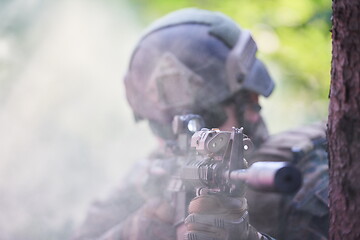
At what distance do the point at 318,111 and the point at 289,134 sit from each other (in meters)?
4.52

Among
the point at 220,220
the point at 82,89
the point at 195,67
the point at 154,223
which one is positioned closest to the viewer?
the point at 220,220

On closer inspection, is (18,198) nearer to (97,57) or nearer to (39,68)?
(39,68)

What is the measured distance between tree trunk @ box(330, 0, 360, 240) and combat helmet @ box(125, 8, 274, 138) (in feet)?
6.57

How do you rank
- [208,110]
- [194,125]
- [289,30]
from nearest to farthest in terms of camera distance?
[194,125], [208,110], [289,30]

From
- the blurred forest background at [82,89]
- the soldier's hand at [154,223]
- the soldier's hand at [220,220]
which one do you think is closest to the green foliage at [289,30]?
the blurred forest background at [82,89]

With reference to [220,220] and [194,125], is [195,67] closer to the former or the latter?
[194,125]

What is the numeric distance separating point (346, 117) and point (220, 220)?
27.1 inches

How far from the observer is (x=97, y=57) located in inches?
331

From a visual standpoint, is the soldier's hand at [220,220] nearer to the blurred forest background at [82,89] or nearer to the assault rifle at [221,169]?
the assault rifle at [221,169]

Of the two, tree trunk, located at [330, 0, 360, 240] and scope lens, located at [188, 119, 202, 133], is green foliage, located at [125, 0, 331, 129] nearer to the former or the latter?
scope lens, located at [188, 119, 202, 133]

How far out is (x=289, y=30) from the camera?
26.5 ft

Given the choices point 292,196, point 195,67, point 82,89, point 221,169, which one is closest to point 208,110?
point 195,67

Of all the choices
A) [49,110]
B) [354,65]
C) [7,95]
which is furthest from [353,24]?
[49,110]

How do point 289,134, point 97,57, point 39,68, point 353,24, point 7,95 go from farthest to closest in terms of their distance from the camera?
point 97,57 < point 39,68 < point 7,95 < point 289,134 < point 353,24
